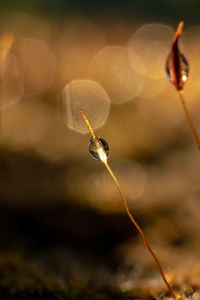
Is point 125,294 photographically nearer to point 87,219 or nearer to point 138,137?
point 87,219

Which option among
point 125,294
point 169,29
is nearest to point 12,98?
point 125,294

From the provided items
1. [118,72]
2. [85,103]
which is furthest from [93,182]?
[118,72]

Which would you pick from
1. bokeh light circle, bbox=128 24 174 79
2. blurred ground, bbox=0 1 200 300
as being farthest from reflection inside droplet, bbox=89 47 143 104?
bokeh light circle, bbox=128 24 174 79

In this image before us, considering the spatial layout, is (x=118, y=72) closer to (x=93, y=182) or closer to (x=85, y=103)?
(x=85, y=103)

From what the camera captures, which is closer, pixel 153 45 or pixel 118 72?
pixel 118 72

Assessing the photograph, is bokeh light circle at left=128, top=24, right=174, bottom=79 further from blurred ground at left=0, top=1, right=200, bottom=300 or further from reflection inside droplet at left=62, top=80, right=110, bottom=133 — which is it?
reflection inside droplet at left=62, top=80, right=110, bottom=133
